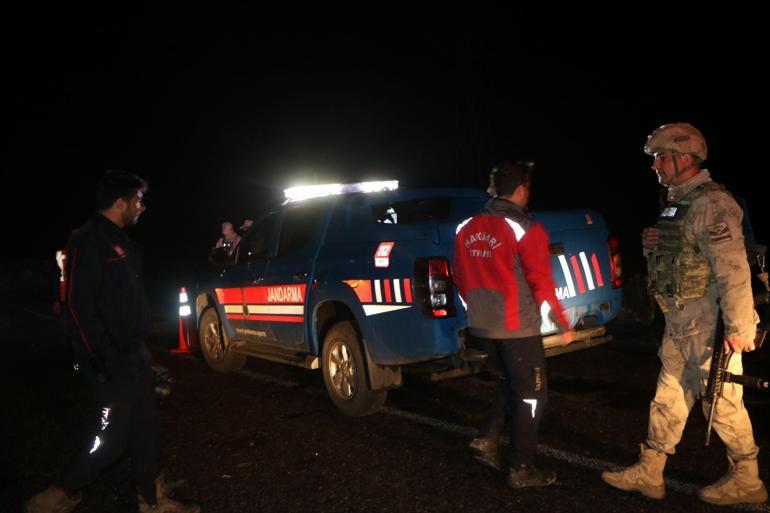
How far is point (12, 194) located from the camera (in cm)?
7719

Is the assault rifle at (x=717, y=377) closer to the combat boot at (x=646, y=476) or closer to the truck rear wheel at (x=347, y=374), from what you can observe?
the combat boot at (x=646, y=476)

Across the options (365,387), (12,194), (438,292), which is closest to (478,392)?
(365,387)

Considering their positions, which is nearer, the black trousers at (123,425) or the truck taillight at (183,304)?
the black trousers at (123,425)

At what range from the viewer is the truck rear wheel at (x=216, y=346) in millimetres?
7965

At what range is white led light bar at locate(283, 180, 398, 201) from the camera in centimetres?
650

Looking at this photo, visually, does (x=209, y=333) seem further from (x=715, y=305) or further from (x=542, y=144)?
(x=542, y=144)

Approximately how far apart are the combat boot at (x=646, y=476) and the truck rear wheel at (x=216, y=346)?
496 centimetres

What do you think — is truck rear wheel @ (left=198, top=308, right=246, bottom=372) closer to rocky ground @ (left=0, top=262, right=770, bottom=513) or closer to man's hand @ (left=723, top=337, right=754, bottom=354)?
rocky ground @ (left=0, top=262, right=770, bottom=513)

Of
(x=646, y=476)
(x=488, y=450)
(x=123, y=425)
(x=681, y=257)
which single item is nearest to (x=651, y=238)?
(x=681, y=257)

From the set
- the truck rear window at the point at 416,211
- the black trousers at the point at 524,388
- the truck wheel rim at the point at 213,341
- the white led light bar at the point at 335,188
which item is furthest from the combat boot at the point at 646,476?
the truck wheel rim at the point at 213,341

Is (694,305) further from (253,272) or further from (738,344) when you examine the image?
(253,272)

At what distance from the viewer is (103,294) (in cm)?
361

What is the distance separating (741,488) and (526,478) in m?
1.11

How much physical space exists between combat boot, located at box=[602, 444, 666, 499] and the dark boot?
1.24 ft
